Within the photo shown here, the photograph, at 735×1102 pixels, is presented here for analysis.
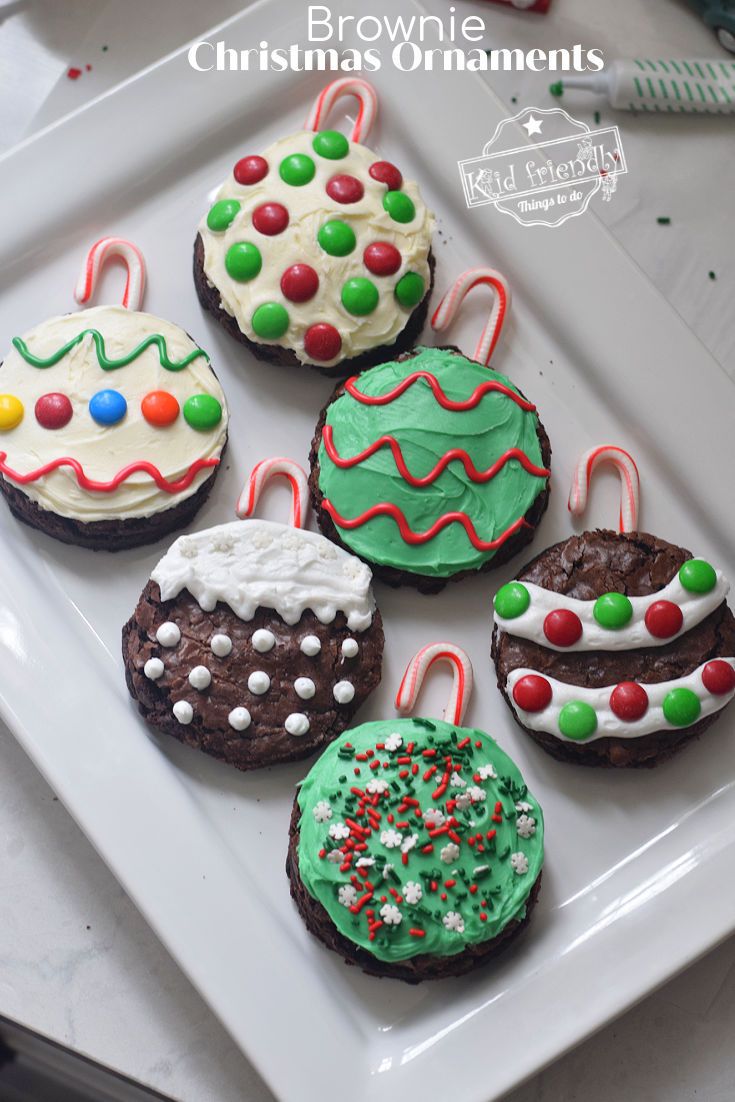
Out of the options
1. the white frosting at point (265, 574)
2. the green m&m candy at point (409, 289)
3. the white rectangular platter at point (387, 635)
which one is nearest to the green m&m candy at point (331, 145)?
the white rectangular platter at point (387, 635)

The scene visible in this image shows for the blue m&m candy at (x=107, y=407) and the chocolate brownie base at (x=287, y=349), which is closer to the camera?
the blue m&m candy at (x=107, y=407)

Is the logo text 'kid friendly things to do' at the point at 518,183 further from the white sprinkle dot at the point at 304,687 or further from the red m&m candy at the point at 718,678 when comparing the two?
the white sprinkle dot at the point at 304,687

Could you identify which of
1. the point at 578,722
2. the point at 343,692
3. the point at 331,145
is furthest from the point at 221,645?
the point at 331,145

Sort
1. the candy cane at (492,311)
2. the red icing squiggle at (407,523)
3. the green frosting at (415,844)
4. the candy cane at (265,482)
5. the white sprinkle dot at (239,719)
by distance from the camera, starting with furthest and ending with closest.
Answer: the candy cane at (492,311) → the candy cane at (265,482) → the red icing squiggle at (407,523) → the white sprinkle dot at (239,719) → the green frosting at (415,844)

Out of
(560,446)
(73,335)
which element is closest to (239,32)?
(73,335)

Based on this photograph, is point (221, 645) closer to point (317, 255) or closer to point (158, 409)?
point (158, 409)

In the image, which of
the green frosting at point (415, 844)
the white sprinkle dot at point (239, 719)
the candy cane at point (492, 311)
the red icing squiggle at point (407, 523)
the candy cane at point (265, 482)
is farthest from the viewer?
the candy cane at point (492, 311)
